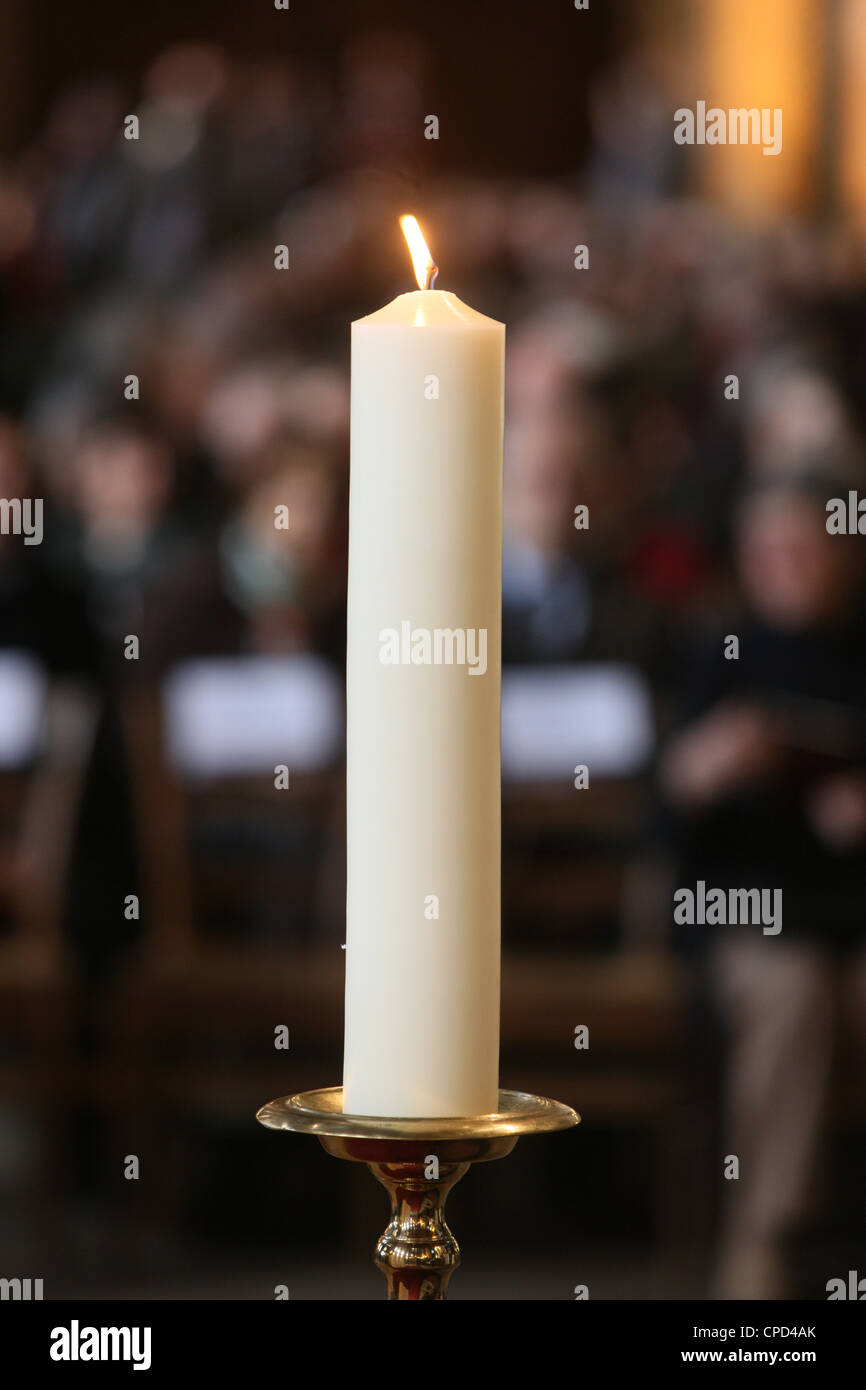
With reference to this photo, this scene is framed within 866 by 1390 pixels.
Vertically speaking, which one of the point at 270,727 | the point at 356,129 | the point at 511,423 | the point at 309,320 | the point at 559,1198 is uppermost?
the point at 356,129

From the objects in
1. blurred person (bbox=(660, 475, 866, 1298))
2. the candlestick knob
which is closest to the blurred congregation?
blurred person (bbox=(660, 475, 866, 1298))

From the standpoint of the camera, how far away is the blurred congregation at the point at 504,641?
1383 mm

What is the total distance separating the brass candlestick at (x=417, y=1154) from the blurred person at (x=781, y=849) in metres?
1.12

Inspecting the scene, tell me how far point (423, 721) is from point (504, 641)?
1.38 m

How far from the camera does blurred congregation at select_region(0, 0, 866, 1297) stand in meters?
1.38

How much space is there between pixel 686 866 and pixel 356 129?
0.87 metres

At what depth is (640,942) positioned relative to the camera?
157 centimetres

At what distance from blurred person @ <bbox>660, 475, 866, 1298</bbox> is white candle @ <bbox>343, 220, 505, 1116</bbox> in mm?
1119

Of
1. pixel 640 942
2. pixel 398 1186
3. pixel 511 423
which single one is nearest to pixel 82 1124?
pixel 640 942

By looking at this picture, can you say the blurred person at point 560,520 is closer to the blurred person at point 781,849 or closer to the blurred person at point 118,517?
the blurred person at point 781,849

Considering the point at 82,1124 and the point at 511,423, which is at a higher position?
the point at 511,423

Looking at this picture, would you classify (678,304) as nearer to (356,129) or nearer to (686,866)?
(356,129)

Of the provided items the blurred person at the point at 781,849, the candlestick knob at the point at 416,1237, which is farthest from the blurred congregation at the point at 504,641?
the candlestick knob at the point at 416,1237

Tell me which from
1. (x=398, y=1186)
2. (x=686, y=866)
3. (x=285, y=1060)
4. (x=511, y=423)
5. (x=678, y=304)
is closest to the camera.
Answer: (x=398, y=1186)
